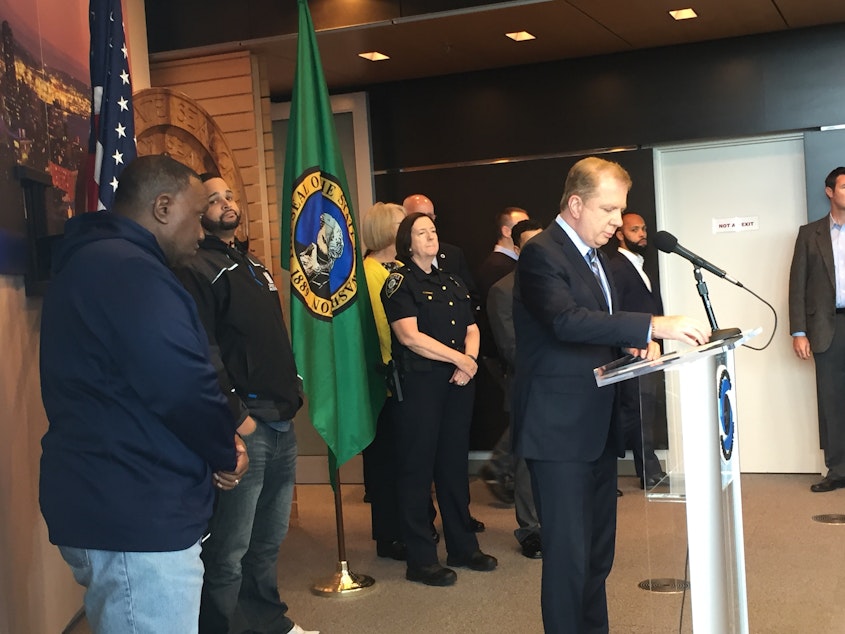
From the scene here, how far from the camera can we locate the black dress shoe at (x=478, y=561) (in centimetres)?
466

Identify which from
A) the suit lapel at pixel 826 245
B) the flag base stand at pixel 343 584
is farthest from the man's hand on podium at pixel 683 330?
the suit lapel at pixel 826 245

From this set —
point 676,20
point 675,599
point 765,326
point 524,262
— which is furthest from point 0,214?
point 765,326

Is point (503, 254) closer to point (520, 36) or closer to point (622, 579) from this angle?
point (520, 36)

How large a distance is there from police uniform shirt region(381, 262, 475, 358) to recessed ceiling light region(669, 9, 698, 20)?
7.29 ft

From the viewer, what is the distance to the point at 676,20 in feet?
19.1

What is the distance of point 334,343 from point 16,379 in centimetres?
131

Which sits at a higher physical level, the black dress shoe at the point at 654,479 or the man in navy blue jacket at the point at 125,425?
the man in navy blue jacket at the point at 125,425

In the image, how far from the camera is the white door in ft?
21.3

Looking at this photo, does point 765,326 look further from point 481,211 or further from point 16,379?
point 16,379

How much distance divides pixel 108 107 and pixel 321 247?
41.3 inches

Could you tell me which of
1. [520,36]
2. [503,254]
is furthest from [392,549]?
[520,36]

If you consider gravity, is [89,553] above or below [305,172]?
below

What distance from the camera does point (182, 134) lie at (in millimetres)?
5344

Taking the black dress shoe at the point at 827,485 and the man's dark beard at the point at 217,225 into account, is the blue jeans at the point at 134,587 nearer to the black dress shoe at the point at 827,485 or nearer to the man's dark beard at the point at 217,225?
the man's dark beard at the point at 217,225
